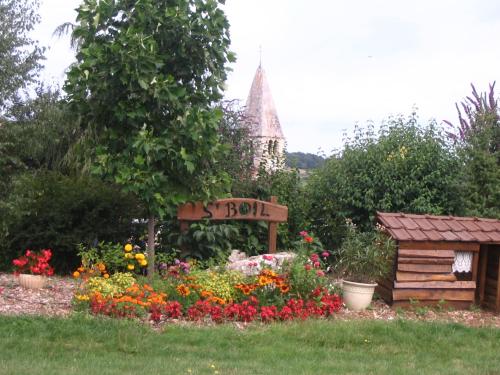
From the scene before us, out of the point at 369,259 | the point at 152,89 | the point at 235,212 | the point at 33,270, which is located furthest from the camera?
the point at 235,212

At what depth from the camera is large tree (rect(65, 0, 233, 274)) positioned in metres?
7.38

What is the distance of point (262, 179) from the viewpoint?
12.0m

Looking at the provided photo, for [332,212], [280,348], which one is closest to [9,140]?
[280,348]

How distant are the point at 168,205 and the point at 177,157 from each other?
2.39ft

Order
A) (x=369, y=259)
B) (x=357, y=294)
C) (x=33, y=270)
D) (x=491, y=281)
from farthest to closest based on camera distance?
(x=491, y=281), (x=369, y=259), (x=357, y=294), (x=33, y=270)

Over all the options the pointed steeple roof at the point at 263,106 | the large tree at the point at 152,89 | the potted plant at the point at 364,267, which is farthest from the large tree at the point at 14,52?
the pointed steeple roof at the point at 263,106

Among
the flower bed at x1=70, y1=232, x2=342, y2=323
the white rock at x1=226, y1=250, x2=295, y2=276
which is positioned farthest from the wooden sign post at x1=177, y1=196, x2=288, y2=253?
the flower bed at x1=70, y1=232, x2=342, y2=323

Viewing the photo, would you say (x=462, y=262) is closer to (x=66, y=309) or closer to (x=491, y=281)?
(x=491, y=281)

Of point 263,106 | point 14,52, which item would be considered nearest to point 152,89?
point 14,52

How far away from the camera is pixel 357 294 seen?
8141 millimetres

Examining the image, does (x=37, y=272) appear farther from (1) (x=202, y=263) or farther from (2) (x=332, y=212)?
(2) (x=332, y=212)

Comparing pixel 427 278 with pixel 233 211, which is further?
pixel 233 211

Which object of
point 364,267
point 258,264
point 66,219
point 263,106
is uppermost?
point 263,106

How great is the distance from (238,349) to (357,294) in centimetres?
258
